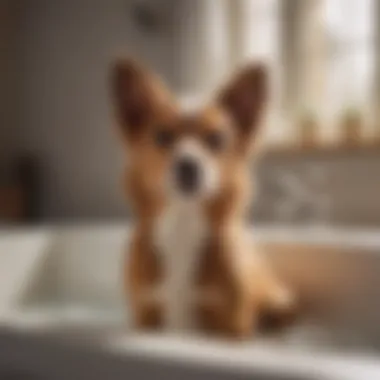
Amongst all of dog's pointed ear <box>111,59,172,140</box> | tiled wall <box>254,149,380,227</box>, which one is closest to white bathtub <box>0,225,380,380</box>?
tiled wall <box>254,149,380,227</box>

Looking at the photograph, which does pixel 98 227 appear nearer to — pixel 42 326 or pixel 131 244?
pixel 131 244

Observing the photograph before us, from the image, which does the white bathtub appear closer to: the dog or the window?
the dog

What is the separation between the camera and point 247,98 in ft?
2.73

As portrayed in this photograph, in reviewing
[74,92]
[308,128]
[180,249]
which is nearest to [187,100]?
[180,249]

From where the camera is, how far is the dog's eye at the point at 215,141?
2.69ft

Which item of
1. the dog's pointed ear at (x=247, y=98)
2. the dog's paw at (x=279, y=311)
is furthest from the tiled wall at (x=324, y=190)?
the dog's pointed ear at (x=247, y=98)

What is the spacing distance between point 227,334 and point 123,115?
301 mm

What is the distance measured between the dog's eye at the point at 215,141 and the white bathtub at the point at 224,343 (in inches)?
9.4

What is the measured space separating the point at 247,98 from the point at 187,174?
0.13 metres

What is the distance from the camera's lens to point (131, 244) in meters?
0.88

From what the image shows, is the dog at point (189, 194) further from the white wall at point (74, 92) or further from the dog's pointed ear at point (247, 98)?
the white wall at point (74, 92)

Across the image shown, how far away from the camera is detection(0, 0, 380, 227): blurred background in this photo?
1.33 m

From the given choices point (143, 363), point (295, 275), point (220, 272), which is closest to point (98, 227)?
point (295, 275)

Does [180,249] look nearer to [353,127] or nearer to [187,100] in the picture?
[187,100]
